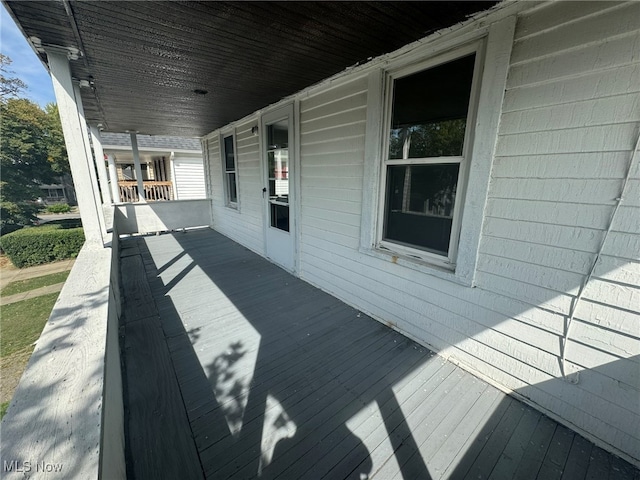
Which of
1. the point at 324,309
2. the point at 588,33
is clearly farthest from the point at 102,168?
the point at 588,33

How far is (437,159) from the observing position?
2.17 m

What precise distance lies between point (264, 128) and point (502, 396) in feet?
14.7

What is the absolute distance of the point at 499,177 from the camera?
1792mm

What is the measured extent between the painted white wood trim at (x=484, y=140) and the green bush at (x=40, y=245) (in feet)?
31.5

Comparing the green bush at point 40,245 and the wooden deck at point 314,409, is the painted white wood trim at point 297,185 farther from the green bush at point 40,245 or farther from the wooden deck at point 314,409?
the green bush at point 40,245

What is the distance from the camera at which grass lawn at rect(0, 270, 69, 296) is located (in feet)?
17.2

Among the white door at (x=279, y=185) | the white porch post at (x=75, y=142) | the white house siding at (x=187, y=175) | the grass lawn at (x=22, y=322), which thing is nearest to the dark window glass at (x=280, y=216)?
the white door at (x=279, y=185)

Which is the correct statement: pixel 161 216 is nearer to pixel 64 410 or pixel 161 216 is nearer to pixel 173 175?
pixel 173 175

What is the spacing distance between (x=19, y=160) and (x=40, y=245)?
9489mm

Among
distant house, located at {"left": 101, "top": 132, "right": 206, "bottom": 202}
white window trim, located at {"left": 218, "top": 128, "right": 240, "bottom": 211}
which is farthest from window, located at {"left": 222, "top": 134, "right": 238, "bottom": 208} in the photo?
distant house, located at {"left": 101, "top": 132, "right": 206, "bottom": 202}

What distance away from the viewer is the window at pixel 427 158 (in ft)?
6.79

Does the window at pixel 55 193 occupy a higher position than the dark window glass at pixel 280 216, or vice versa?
the dark window glass at pixel 280 216

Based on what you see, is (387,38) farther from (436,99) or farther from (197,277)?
(197,277)

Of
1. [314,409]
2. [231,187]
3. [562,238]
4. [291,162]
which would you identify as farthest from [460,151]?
[231,187]
